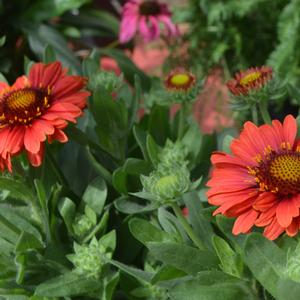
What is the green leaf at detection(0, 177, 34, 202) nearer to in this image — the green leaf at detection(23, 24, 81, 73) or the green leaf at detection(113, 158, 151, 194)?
the green leaf at detection(113, 158, 151, 194)

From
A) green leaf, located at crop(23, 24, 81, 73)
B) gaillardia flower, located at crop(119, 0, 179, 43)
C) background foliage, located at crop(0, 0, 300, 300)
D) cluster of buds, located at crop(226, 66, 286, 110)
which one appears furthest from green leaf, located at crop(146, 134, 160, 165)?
gaillardia flower, located at crop(119, 0, 179, 43)

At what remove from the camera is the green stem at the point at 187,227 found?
0.54 m

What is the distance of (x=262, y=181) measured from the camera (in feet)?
1.63

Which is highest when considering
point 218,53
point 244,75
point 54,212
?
point 244,75

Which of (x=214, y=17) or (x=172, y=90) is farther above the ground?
(x=172, y=90)

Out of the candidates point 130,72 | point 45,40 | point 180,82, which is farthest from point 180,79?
point 45,40

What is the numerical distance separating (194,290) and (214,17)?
90 cm

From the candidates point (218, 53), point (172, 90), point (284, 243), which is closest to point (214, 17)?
Result: point (218, 53)

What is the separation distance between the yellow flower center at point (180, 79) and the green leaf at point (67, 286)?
0.27 meters

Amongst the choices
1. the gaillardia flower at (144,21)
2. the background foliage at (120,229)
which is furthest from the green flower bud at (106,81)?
the gaillardia flower at (144,21)

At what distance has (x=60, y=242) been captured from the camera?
640mm

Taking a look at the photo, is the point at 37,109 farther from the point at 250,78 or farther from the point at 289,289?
the point at 289,289

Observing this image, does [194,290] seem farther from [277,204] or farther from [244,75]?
[244,75]

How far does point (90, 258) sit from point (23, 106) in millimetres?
183
